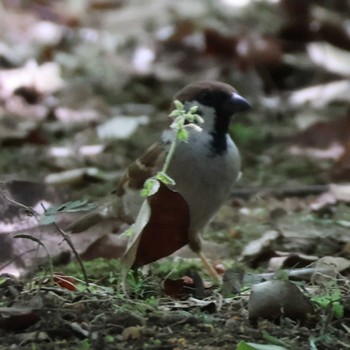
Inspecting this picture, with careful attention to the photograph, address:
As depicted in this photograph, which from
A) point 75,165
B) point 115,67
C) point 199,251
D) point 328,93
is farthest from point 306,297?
point 115,67

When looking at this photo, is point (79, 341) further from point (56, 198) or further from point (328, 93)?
point (328, 93)

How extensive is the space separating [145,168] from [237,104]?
1.26ft

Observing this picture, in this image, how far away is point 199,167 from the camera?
3.18 metres

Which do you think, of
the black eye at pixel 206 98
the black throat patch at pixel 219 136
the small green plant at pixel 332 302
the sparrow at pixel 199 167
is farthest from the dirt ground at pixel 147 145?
the black eye at pixel 206 98

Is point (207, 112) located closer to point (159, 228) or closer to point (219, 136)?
point (219, 136)

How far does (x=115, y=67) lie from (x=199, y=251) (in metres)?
4.03

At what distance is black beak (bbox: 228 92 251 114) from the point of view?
332 cm

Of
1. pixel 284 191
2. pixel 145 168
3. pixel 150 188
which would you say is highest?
pixel 150 188

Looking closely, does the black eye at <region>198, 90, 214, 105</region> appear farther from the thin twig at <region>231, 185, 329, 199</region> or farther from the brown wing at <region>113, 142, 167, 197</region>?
the thin twig at <region>231, 185, 329, 199</region>

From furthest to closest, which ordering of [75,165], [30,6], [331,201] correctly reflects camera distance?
[30,6]
[75,165]
[331,201]

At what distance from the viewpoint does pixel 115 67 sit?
7.18 meters

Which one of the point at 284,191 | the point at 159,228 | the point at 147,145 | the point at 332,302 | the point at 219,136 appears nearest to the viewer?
the point at 332,302

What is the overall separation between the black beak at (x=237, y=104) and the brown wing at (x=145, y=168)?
27cm

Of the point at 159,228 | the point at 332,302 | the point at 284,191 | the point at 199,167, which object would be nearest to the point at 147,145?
the point at 284,191
